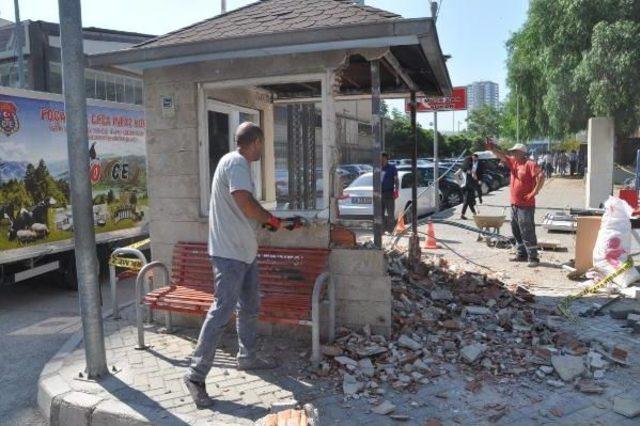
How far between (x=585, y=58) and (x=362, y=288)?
2131 cm

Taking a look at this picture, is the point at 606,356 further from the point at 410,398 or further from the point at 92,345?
the point at 92,345

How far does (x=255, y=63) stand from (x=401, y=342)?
111 inches

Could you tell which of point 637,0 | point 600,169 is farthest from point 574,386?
point 637,0

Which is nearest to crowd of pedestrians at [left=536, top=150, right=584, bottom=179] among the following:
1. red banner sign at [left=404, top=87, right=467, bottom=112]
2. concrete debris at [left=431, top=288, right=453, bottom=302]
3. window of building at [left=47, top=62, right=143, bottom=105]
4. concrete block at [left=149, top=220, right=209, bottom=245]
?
red banner sign at [left=404, top=87, right=467, bottom=112]

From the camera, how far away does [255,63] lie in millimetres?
5273

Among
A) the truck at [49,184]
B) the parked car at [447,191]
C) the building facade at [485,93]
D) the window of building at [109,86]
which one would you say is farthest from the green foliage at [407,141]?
the building facade at [485,93]

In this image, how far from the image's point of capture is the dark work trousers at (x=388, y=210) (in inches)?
456

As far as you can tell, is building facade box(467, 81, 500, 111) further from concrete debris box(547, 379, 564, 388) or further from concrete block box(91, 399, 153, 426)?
concrete block box(91, 399, 153, 426)

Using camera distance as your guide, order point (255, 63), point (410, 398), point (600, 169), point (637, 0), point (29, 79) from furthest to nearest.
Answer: point (637, 0)
point (29, 79)
point (600, 169)
point (255, 63)
point (410, 398)

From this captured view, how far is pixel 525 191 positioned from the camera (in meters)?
8.49

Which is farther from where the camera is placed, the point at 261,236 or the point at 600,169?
the point at 600,169

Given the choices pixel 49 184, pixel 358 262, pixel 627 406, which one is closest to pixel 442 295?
pixel 358 262

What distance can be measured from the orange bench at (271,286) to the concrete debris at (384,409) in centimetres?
79

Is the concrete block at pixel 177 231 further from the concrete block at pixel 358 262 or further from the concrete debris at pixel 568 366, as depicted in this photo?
the concrete debris at pixel 568 366
